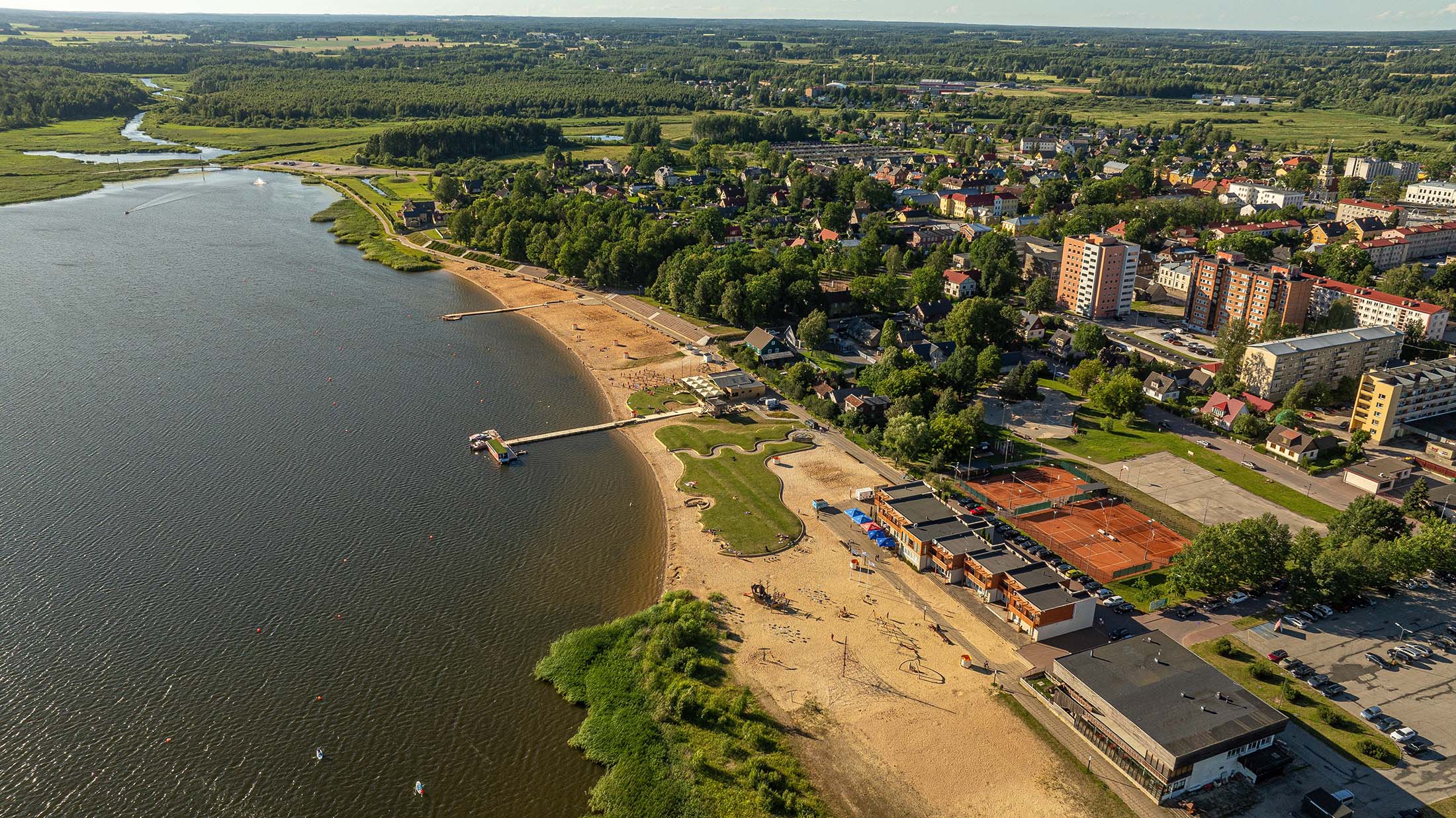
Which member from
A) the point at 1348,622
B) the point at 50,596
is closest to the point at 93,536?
the point at 50,596

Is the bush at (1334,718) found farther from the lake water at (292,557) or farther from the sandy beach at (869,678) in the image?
the lake water at (292,557)

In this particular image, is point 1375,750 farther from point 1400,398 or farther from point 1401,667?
point 1400,398

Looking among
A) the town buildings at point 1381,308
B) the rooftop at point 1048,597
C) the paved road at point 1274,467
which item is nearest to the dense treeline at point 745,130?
the town buildings at point 1381,308

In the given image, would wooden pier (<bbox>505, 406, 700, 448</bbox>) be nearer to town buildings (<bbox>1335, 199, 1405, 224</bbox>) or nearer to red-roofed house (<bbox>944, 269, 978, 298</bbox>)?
red-roofed house (<bbox>944, 269, 978, 298</bbox>)

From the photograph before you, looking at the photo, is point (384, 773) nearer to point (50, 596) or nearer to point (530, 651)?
point (530, 651)

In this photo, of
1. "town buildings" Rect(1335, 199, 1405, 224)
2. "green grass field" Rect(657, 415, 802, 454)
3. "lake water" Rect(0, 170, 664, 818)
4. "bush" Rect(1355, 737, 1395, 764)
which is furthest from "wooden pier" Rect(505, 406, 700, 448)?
"town buildings" Rect(1335, 199, 1405, 224)

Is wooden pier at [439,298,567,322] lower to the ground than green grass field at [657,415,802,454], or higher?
higher
